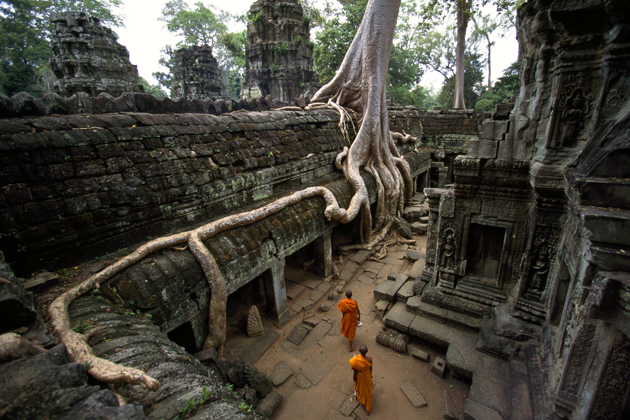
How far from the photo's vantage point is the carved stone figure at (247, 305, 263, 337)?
16.4ft

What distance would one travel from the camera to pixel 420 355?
455 cm

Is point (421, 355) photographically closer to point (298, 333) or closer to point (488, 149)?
point (298, 333)

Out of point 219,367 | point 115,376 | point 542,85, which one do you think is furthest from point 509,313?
point 115,376

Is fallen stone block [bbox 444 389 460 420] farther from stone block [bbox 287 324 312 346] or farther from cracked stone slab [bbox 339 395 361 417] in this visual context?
stone block [bbox 287 324 312 346]

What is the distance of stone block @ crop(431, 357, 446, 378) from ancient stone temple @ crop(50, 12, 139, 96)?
16.0 metres

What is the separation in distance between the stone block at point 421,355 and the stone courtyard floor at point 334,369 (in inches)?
2.5

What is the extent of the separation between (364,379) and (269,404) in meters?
1.38

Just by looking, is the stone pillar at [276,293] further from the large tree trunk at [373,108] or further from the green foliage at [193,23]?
the green foliage at [193,23]

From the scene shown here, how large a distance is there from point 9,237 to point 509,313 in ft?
21.0

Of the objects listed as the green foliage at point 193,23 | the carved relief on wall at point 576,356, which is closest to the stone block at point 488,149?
the carved relief on wall at point 576,356

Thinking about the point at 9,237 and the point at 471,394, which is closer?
the point at 9,237

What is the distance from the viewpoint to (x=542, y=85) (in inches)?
134

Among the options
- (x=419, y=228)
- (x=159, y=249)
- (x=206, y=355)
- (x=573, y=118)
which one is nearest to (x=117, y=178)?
(x=159, y=249)

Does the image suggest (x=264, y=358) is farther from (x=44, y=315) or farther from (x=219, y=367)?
(x=44, y=315)
